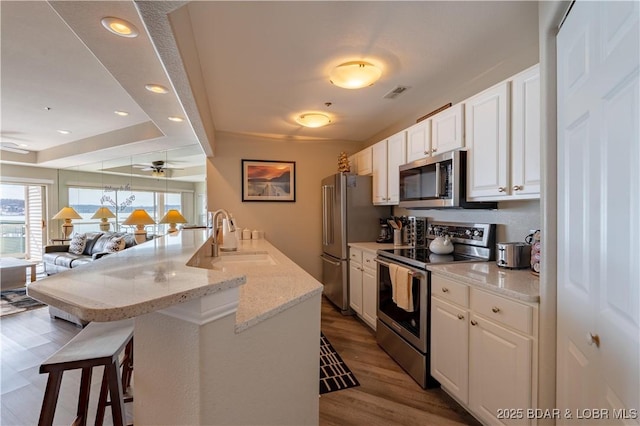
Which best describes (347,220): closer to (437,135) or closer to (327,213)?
(327,213)

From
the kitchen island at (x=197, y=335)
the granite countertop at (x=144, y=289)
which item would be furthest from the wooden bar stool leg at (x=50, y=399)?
the granite countertop at (x=144, y=289)

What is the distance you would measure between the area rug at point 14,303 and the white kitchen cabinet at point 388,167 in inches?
186

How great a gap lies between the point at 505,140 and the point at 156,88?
2443mm

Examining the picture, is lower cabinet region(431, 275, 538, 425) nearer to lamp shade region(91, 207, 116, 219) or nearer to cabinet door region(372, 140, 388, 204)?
cabinet door region(372, 140, 388, 204)

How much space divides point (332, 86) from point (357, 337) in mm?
2515

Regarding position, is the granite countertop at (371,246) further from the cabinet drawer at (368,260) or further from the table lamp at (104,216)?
the table lamp at (104,216)

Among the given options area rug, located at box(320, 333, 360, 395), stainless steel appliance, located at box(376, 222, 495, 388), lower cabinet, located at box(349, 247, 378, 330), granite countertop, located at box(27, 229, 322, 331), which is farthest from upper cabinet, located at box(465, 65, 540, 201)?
area rug, located at box(320, 333, 360, 395)

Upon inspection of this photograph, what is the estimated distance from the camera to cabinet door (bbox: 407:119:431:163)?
2643 mm

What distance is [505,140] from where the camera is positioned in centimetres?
189

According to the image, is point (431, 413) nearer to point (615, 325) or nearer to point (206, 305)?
point (615, 325)

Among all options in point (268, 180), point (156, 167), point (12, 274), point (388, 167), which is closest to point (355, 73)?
point (388, 167)

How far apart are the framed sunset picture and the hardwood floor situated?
2132 millimetres

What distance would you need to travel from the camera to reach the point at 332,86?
262 centimetres

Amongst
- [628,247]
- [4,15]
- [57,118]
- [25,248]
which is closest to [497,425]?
[628,247]
